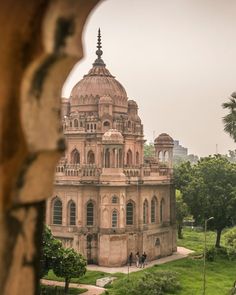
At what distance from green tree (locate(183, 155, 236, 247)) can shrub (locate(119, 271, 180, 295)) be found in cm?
957

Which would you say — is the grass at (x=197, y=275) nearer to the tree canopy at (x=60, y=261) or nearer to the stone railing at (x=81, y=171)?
the tree canopy at (x=60, y=261)

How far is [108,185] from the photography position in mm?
30266

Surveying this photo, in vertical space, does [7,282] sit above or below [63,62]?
below

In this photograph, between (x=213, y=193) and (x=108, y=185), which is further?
(x=213, y=193)

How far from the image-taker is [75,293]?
24141 mm

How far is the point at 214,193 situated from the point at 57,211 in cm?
1108

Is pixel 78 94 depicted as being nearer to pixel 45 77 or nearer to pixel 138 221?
pixel 138 221

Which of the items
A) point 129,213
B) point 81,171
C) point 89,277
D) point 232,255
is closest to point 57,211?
point 81,171

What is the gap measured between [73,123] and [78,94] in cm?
269

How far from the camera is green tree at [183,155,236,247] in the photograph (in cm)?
3409

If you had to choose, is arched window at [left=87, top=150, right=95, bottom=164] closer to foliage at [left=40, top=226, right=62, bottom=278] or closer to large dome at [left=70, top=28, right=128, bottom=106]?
large dome at [left=70, top=28, right=128, bottom=106]

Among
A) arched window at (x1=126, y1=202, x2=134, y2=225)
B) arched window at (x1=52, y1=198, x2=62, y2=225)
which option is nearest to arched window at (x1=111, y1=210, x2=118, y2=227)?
arched window at (x1=126, y1=202, x2=134, y2=225)

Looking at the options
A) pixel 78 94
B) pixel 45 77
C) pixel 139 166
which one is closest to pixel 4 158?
pixel 45 77

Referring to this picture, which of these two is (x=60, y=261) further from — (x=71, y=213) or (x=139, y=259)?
(x=139, y=259)
